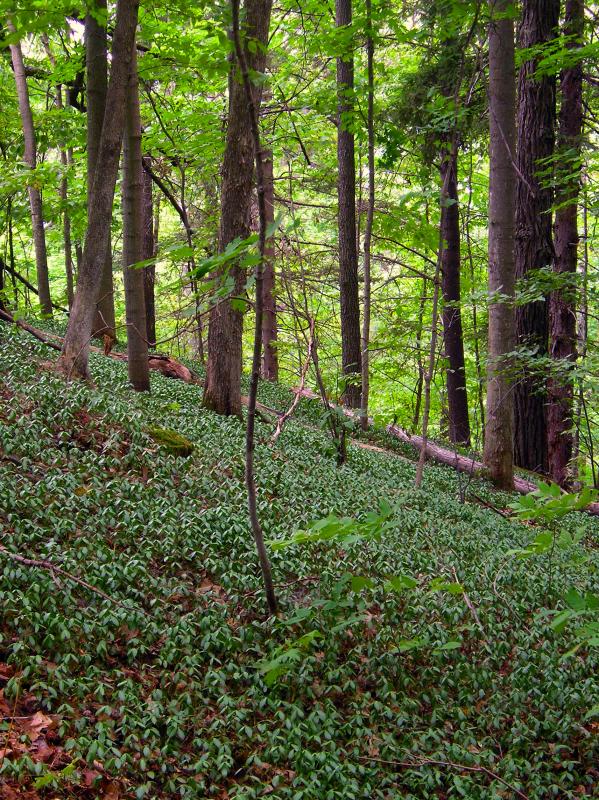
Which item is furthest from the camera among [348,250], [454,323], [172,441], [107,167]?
[454,323]

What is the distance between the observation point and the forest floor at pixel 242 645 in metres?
3.57

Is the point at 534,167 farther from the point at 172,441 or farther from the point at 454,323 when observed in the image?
the point at 172,441

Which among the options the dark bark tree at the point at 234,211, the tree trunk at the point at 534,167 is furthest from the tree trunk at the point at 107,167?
the tree trunk at the point at 534,167

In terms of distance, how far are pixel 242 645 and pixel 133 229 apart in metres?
6.30

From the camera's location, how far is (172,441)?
23.9 ft

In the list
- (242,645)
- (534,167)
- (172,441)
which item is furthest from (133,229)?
(534,167)

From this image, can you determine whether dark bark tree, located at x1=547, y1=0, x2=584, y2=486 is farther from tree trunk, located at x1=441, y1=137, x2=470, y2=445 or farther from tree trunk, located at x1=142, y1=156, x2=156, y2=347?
tree trunk, located at x1=142, y1=156, x2=156, y2=347

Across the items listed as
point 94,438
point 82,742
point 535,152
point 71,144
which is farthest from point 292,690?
point 71,144

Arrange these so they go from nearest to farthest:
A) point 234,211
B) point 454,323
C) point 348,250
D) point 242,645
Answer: point 242,645, point 234,211, point 348,250, point 454,323

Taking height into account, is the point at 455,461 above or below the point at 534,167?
below

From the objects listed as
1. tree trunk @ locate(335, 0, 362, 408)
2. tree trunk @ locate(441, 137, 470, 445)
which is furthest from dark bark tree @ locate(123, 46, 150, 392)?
tree trunk @ locate(441, 137, 470, 445)

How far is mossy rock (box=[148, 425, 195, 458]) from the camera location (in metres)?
7.14

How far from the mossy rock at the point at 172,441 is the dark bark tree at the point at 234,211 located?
6.22 ft

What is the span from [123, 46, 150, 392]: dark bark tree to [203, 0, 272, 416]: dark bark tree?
1051mm
